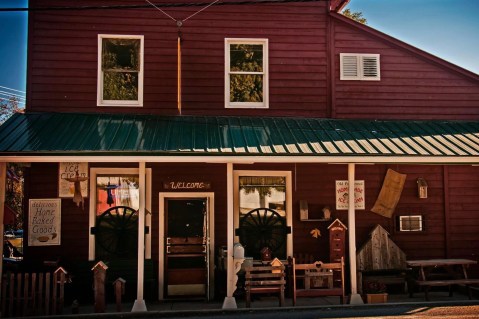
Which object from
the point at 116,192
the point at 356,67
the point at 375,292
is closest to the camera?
the point at 375,292

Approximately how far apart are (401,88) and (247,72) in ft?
12.2

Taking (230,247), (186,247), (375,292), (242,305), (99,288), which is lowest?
(242,305)

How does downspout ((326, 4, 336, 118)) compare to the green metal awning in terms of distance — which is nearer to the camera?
the green metal awning

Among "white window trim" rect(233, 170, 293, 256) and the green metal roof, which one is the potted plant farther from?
the green metal roof

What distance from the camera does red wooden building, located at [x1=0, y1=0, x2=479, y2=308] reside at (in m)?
10.6

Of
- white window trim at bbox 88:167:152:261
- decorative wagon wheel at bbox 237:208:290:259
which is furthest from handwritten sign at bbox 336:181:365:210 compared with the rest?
white window trim at bbox 88:167:152:261

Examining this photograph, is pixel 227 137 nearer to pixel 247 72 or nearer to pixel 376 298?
pixel 247 72

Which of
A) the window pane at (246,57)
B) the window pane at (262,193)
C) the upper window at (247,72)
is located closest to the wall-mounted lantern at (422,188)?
the window pane at (262,193)

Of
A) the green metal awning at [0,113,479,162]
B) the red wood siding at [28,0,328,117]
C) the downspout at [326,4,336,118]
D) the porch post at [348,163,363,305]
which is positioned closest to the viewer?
the green metal awning at [0,113,479,162]

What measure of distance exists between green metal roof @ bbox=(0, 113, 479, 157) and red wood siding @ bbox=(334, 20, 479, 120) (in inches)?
15.7

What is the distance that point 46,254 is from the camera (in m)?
10.6

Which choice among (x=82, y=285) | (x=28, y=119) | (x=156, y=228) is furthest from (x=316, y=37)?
(x=82, y=285)

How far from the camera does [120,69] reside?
11242mm

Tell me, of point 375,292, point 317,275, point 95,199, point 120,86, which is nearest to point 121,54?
point 120,86
